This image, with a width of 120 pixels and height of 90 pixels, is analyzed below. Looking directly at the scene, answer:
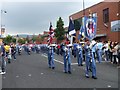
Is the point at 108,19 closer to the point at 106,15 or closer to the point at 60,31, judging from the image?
the point at 106,15

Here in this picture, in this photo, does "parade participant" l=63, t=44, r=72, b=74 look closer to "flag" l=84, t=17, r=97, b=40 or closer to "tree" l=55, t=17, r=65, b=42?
"flag" l=84, t=17, r=97, b=40

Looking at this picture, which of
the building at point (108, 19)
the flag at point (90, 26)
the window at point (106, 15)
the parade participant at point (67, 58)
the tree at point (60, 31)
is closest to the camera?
the flag at point (90, 26)

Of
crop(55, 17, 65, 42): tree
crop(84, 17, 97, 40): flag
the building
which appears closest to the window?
the building

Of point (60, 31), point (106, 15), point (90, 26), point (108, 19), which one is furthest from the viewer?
point (60, 31)

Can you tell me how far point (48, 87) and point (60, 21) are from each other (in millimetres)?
62674

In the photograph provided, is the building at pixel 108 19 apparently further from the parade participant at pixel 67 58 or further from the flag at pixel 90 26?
the flag at pixel 90 26

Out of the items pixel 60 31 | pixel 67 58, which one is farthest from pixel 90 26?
pixel 60 31

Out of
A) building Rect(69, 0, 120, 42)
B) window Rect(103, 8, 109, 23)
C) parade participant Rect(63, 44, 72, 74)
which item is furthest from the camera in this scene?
window Rect(103, 8, 109, 23)

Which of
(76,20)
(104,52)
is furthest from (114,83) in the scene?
(76,20)

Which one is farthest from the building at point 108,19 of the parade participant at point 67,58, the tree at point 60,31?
the parade participant at point 67,58

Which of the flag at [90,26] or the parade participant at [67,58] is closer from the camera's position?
the flag at [90,26]

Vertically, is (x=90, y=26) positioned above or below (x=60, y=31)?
below

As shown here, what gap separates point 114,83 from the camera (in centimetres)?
1099

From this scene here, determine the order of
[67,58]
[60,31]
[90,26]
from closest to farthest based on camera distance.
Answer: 1. [90,26]
2. [67,58]
3. [60,31]
